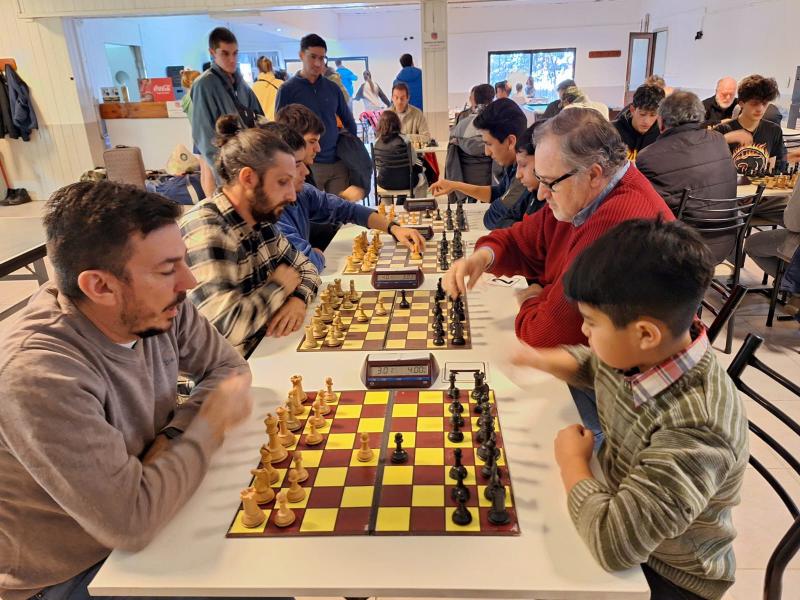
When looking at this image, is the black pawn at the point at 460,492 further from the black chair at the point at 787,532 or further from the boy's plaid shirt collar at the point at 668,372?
the black chair at the point at 787,532

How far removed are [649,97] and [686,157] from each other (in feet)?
4.14

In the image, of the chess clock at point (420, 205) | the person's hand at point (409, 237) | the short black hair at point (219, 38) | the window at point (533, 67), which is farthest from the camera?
the window at point (533, 67)

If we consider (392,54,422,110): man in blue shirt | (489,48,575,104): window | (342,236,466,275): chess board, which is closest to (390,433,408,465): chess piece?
(342,236,466,275): chess board

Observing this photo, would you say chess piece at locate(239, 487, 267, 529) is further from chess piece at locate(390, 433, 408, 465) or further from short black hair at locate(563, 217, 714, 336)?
short black hair at locate(563, 217, 714, 336)

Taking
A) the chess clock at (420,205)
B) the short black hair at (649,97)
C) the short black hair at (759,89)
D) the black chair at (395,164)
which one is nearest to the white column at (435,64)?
the black chair at (395,164)

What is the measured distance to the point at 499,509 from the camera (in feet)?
3.81

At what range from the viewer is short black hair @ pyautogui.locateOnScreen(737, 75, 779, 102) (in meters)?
4.55

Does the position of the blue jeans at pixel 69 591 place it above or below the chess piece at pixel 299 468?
below

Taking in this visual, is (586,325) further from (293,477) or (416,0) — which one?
(416,0)

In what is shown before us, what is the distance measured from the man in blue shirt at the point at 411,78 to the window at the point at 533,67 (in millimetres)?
7245

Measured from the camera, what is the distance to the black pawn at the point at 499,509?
3.77 ft

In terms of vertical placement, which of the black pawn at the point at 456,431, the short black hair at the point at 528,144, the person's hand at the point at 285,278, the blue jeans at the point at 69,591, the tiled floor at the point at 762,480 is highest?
the short black hair at the point at 528,144

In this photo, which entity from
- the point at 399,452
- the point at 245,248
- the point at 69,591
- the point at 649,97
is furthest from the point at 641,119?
the point at 69,591

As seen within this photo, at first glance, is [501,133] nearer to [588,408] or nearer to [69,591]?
[588,408]
